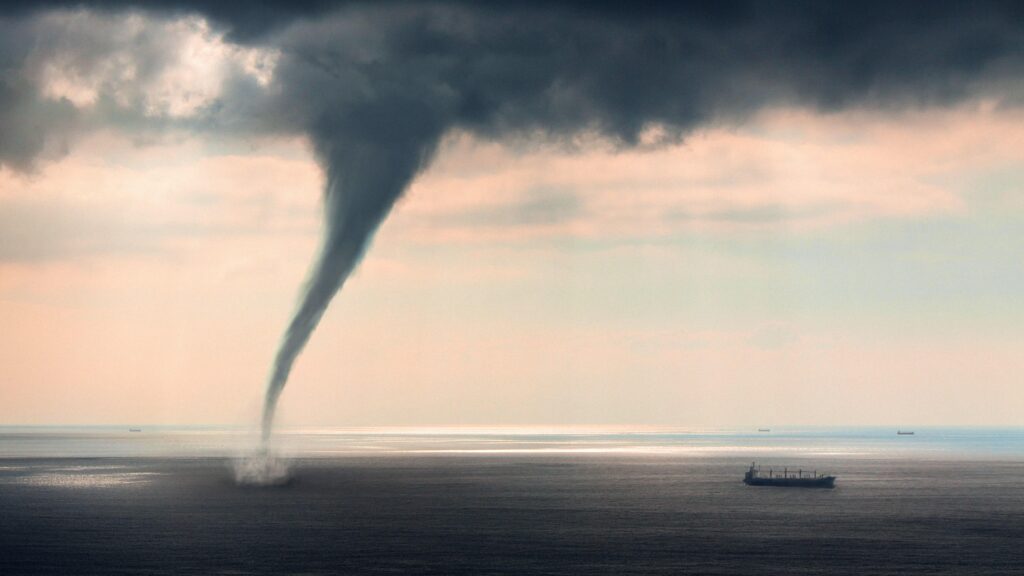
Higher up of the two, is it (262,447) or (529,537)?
(529,537)

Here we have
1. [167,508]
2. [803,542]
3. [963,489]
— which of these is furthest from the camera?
[963,489]

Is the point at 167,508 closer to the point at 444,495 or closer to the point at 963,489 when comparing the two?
the point at 444,495

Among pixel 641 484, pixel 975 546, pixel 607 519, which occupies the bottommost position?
pixel 641 484

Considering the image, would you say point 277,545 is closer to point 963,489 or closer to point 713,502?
point 713,502

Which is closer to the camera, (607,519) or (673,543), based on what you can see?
(673,543)

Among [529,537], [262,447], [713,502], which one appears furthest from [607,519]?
[262,447]

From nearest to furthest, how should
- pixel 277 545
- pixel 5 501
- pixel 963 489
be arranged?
pixel 277 545, pixel 5 501, pixel 963 489
